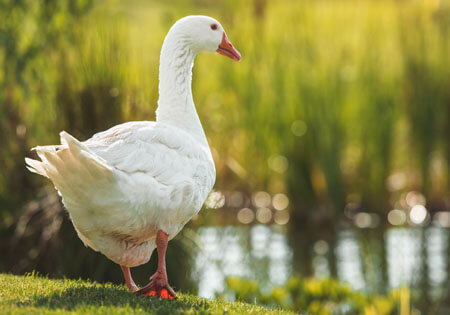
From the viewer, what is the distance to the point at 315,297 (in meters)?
8.05

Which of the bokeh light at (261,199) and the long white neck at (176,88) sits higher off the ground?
the long white neck at (176,88)

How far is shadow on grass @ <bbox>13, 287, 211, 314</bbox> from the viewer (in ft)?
14.6

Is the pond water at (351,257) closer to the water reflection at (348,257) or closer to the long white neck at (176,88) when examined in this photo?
the water reflection at (348,257)

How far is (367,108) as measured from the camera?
41.7ft

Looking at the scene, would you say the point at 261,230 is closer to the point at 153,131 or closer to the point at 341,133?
the point at 341,133

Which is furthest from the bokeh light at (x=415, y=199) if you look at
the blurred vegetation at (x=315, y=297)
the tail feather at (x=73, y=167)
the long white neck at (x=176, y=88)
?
the tail feather at (x=73, y=167)

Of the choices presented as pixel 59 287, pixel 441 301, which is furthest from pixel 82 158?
pixel 441 301

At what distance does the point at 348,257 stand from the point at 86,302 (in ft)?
24.0

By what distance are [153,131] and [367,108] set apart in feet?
27.4

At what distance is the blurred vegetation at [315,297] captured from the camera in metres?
7.54

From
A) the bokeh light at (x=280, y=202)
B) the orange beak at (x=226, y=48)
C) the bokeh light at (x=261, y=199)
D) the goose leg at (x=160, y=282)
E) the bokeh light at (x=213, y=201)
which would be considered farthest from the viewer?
the bokeh light at (x=261, y=199)

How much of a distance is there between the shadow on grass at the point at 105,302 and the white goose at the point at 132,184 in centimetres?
15

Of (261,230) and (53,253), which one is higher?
(53,253)

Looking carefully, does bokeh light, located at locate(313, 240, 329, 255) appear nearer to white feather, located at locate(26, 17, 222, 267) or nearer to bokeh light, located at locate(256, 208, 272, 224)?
bokeh light, located at locate(256, 208, 272, 224)
